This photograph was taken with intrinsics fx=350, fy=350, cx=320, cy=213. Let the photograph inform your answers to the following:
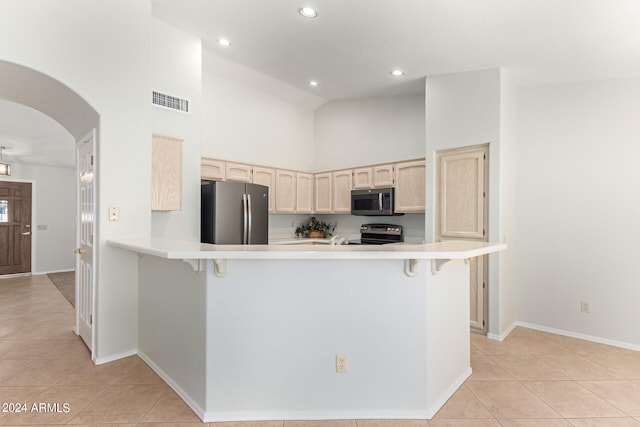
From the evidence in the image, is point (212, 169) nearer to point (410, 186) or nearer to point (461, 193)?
point (410, 186)

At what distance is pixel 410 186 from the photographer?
177 inches

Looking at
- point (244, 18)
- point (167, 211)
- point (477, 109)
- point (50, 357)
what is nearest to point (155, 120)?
point (167, 211)

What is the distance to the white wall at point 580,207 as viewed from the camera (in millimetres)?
3531

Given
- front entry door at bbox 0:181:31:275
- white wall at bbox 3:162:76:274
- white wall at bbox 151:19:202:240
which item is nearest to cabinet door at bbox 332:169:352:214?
white wall at bbox 151:19:202:240

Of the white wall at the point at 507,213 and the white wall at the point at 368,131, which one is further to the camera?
the white wall at the point at 368,131

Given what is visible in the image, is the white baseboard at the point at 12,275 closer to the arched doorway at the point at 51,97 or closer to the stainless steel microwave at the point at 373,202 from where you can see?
the arched doorway at the point at 51,97

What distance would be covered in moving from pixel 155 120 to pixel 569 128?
4.29m

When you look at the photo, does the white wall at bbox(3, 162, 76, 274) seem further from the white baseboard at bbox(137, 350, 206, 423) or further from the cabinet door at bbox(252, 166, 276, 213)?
the white baseboard at bbox(137, 350, 206, 423)

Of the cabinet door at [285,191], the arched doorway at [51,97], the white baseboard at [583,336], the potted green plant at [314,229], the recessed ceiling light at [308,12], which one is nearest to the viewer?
the arched doorway at [51,97]

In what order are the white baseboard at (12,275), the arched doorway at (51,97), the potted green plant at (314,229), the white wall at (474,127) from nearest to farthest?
the arched doorway at (51,97)
the white wall at (474,127)
the potted green plant at (314,229)
the white baseboard at (12,275)

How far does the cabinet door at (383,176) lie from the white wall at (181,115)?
240cm

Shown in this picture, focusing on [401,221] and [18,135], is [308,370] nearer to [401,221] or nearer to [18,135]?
[401,221]

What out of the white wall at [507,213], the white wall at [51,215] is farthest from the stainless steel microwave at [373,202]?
the white wall at [51,215]

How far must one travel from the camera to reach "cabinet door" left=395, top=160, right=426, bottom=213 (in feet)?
14.3
